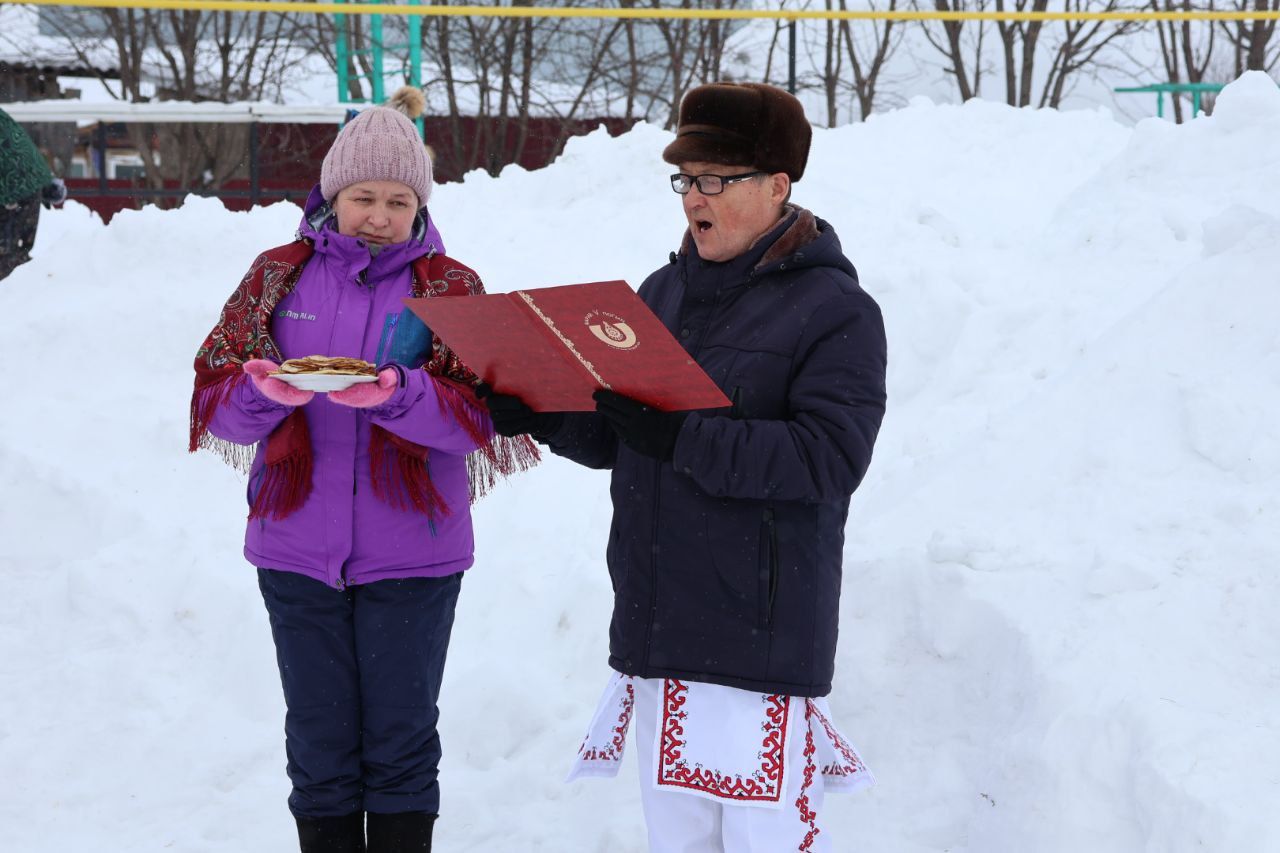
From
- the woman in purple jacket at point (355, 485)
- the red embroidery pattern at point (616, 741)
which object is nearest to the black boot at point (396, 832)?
the woman in purple jacket at point (355, 485)

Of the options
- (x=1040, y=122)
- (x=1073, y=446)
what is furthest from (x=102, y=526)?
(x=1040, y=122)

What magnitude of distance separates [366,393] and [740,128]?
893 millimetres

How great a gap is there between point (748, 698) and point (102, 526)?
396 centimetres

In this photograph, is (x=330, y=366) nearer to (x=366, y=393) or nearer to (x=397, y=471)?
(x=366, y=393)

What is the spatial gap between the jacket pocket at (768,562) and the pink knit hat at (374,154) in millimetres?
1124

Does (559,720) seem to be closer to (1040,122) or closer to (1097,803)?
(1097,803)

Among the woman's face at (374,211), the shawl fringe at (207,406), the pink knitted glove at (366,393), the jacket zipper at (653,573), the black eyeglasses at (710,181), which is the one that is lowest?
the jacket zipper at (653,573)

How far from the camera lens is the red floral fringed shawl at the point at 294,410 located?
2.82 metres

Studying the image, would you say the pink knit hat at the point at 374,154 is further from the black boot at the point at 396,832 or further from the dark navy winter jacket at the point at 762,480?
the black boot at the point at 396,832

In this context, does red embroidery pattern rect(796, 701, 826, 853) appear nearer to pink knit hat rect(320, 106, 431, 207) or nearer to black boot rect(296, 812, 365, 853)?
black boot rect(296, 812, 365, 853)

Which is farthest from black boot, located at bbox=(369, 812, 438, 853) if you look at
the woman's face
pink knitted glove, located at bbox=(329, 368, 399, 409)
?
the woman's face

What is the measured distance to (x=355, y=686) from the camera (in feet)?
9.72

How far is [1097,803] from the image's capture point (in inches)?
122

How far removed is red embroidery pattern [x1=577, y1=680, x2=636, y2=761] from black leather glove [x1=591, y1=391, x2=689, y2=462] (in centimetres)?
65
